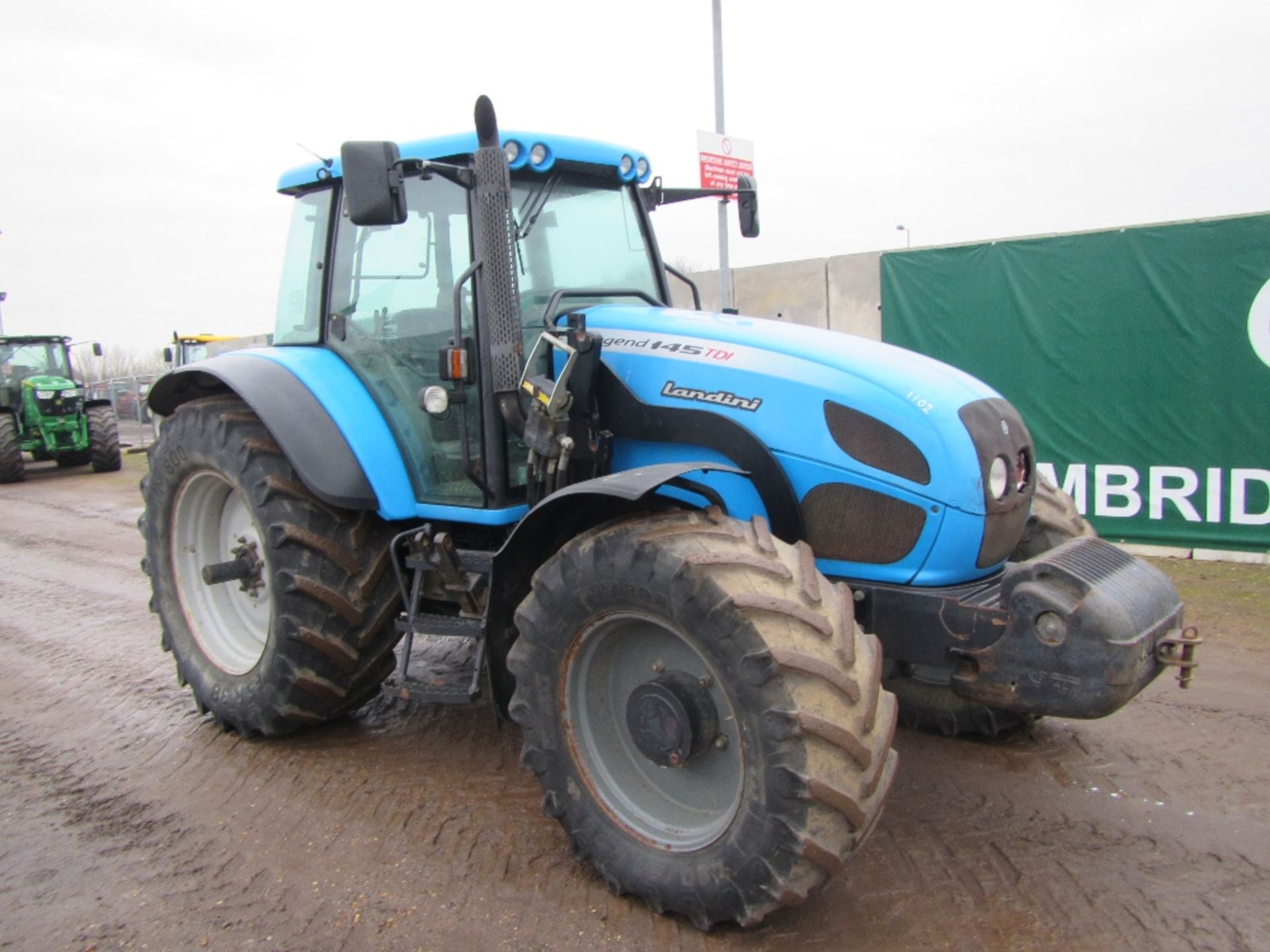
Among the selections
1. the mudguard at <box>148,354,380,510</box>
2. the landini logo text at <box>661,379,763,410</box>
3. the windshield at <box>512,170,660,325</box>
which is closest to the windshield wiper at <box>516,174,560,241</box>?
→ the windshield at <box>512,170,660,325</box>

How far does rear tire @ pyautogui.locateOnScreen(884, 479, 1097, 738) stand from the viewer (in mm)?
3826

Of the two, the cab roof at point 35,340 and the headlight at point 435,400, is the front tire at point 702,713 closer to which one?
the headlight at point 435,400

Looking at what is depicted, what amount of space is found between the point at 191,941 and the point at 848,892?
199 centimetres

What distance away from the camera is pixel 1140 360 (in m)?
7.90

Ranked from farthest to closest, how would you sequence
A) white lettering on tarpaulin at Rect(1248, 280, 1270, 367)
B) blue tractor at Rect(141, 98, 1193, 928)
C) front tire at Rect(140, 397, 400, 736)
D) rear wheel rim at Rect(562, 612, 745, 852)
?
white lettering on tarpaulin at Rect(1248, 280, 1270, 367) < front tire at Rect(140, 397, 400, 736) < rear wheel rim at Rect(562, 612, 745, 852) < blue tractor at Rect(141, 98, 1193, 928)

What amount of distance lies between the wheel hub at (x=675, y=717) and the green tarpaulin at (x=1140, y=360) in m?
5.46

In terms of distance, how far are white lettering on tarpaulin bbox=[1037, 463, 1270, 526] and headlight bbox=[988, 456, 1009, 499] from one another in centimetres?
447

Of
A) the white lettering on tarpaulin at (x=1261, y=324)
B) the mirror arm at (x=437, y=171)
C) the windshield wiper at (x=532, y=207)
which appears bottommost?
the white lettering on tarpaulin at (x=1261, y=324)

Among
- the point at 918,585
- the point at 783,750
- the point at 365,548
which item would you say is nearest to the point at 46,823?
the point at 365,548

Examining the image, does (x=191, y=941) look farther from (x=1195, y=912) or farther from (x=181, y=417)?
(x=1195, y=912)

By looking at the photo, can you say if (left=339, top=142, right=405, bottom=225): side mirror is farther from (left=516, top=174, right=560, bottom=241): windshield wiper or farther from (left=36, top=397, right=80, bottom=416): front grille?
(left=36, top=397, right=80, bottom=416): front grille

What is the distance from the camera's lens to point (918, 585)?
11.0ft

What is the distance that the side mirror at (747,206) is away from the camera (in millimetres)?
4883

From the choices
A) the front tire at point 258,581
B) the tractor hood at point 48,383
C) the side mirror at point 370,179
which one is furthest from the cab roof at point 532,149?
the tractor hood at point 48,383
